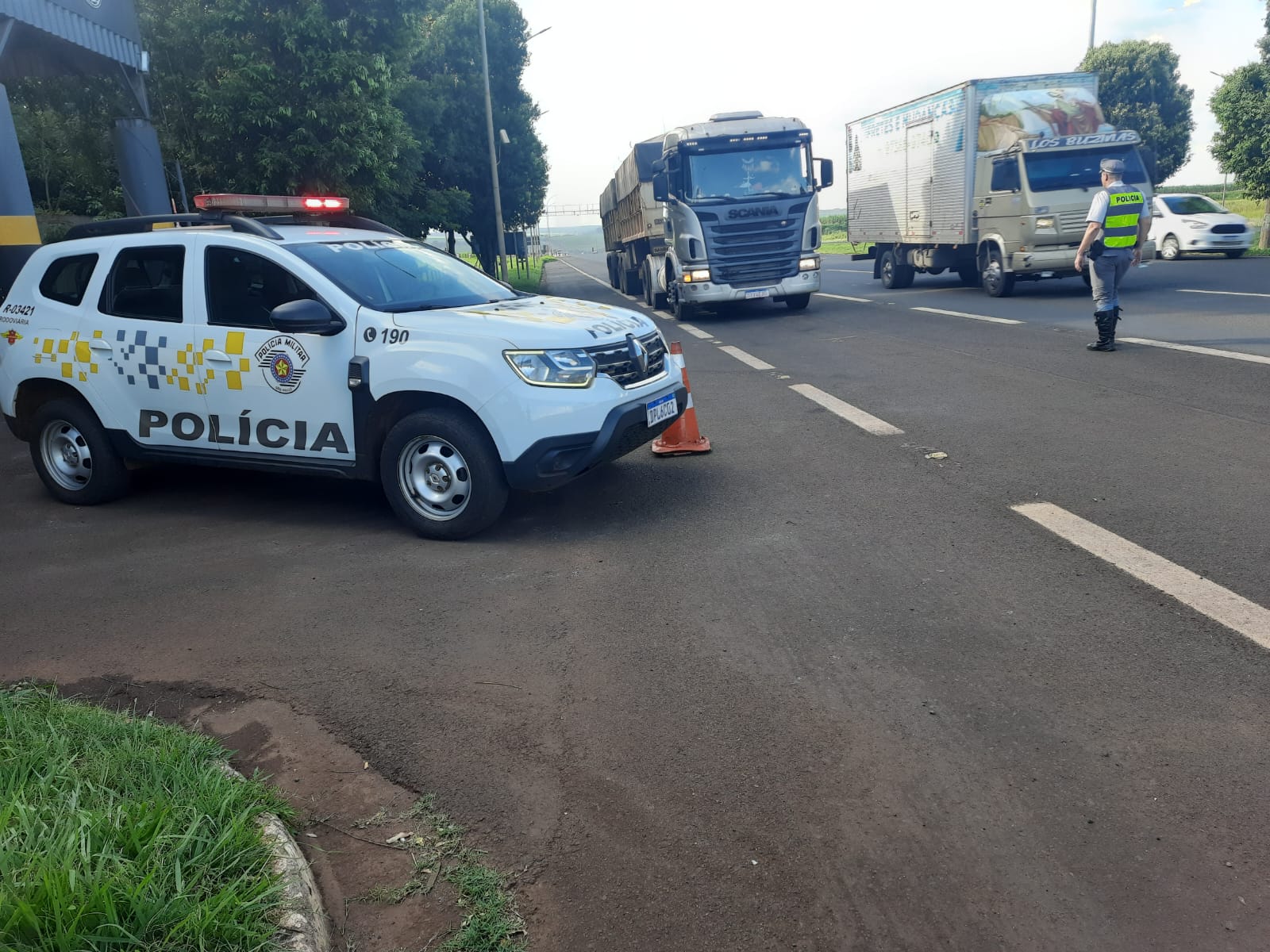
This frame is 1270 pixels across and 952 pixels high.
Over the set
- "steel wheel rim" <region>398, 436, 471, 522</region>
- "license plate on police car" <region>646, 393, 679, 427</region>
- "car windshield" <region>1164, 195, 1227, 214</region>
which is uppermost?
"car windshield" <region>1164, 195, 1227, 214</region>

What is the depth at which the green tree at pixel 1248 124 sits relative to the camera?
27406mm

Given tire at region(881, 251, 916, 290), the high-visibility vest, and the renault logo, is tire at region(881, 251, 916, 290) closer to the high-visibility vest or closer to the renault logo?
the high-visibility vest

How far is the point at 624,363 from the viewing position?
6090mm

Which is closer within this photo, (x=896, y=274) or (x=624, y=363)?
(x=624, y=363)

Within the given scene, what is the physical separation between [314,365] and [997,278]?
1578 centimetres

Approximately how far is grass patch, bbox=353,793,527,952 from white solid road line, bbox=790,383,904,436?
18.3 ft

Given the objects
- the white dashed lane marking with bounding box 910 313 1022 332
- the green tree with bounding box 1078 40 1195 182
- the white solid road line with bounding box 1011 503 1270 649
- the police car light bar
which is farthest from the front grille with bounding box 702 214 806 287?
the green tree with bounding box 1078 40 1195 182

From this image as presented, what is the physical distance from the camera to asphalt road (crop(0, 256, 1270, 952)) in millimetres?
2758

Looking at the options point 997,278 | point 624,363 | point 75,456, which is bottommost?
point 997,278

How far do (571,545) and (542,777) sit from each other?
245cm

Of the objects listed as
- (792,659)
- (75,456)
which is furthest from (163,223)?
(792,659)

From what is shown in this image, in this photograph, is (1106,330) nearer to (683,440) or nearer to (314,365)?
(683,440)

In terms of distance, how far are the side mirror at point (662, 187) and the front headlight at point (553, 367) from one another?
1311 centimetres

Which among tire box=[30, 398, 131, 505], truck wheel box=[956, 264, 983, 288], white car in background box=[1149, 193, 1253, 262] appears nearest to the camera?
tire box=[30, 398, 131, 505]
